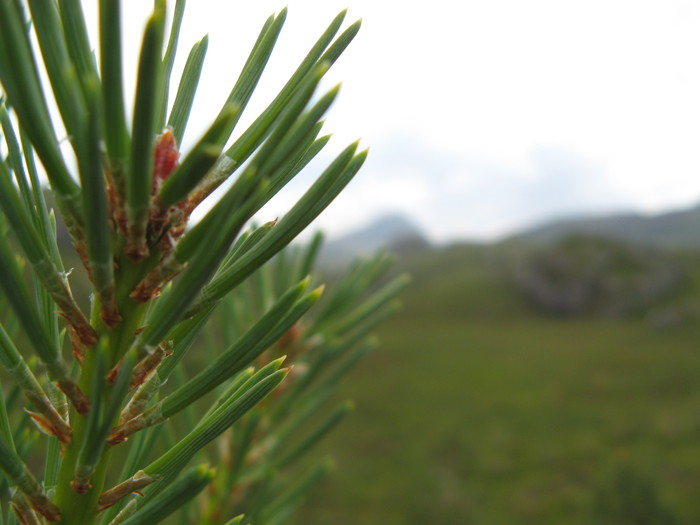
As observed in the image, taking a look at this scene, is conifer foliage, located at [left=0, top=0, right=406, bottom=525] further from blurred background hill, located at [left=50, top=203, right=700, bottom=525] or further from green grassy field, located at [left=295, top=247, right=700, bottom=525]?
green grassy field, located at [left=295, top=247, right=700, bottom=525]

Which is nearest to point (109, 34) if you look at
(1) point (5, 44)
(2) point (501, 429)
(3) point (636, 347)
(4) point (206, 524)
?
(1) point (5, 44)

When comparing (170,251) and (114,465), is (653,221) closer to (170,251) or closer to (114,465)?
(114,465)

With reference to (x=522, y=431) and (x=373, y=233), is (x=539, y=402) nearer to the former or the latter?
(x=522, y=431)

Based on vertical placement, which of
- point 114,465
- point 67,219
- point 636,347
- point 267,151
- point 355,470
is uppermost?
point 636,347

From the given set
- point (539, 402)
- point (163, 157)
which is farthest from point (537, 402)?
point (163, 157)

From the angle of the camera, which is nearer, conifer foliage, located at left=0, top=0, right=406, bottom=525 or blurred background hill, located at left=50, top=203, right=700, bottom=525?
conifer foliage, located at left=0, top=0, right=406, bottom=525

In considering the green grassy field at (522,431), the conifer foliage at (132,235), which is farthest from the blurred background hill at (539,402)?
the conifer foliage at (132,235)

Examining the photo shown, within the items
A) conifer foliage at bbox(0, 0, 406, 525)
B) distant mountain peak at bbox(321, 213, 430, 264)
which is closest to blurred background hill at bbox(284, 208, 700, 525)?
conifer foliage at bbox(0, 0, 406, 525)

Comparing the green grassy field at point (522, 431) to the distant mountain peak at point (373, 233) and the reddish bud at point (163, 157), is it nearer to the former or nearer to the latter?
the reddish bud at point (163, 157)
